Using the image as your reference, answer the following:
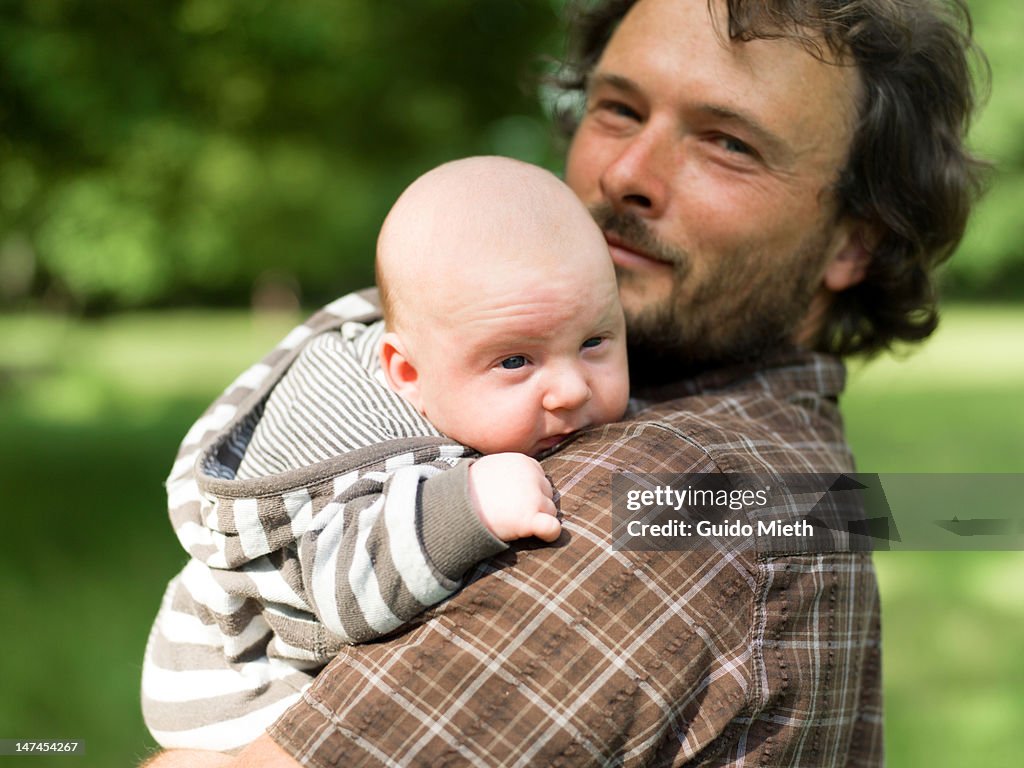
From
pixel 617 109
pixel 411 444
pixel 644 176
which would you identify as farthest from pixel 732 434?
pixel 617 109

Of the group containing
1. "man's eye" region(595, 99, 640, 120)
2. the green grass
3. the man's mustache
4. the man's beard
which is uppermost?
"man's eye" region(595, 99, 640, 120)

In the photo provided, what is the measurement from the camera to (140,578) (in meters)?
6.32

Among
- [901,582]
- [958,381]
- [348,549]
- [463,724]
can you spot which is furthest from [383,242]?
[958,381]

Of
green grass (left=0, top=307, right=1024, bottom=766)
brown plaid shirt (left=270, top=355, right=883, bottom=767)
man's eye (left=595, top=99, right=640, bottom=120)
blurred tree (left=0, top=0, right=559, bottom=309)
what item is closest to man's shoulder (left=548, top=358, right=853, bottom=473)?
brown plaid shirt (left=270, top=355, right=883, bottom=767)

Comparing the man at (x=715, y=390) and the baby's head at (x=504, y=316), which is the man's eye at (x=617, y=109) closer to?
the man at (x=715, y=390)

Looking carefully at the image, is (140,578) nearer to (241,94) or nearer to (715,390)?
(241,94)

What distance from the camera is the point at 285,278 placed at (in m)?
34.2

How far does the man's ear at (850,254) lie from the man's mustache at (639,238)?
52 centimetres

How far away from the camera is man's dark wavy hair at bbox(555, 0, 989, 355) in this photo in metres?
2.49

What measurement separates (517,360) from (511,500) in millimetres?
322

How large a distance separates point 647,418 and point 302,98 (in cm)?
650

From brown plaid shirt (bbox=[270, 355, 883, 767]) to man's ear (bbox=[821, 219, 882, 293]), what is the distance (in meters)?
1.08

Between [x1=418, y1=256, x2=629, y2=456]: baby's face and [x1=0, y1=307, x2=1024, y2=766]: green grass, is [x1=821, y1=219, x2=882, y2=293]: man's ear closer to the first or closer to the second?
[x1=0, y1=307, x2=1024, y2=766]: green grass

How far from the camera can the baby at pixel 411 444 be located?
1619 mm
